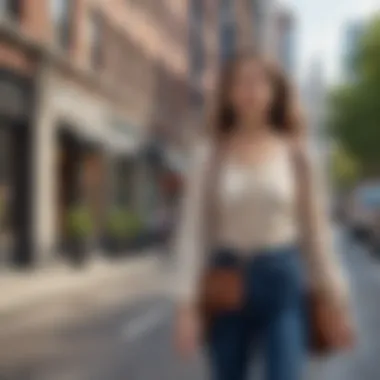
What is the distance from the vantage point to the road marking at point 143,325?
8.77 ft

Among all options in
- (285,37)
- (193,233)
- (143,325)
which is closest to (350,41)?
(285,37)

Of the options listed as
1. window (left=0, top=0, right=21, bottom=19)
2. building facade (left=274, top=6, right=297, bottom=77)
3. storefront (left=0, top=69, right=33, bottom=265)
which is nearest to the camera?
building facade (left=274, top=6, right=297, bottom=77)

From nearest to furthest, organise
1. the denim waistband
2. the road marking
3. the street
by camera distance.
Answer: the denim waistband, the street, the road marking

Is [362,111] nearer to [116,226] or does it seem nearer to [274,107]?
[116,226]

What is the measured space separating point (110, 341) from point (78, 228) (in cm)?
67

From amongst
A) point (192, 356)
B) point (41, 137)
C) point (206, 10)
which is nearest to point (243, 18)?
point (206, 10)

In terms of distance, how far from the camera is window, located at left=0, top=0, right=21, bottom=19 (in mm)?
2129

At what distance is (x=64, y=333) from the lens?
2.43 metres

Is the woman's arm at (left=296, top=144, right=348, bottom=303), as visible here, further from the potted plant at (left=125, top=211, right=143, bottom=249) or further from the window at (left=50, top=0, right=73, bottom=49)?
the window at (left=50, top=0, right=73, bottom=49)

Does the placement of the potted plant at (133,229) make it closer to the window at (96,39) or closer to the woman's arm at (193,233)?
the window at (96,39)

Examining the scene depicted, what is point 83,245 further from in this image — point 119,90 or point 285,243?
point 285,243

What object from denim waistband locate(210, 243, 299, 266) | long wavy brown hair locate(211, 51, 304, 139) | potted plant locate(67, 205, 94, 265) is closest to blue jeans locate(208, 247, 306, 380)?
denim waistband locate(210, 243, 299, 266)

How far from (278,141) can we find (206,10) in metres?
0.67

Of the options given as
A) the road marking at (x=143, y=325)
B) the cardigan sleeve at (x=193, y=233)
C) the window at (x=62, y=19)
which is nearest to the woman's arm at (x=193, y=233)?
the cardigan sleeve at (x=193, y=233)
